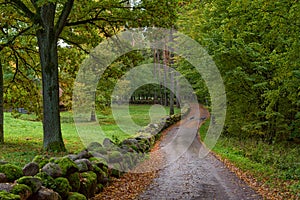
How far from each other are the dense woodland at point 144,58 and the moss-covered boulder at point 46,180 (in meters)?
5.41

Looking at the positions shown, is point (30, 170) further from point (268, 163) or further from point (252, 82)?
point (252, 82)

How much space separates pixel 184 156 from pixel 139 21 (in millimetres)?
6104

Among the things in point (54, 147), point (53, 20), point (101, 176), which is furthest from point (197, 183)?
point (53, 20)

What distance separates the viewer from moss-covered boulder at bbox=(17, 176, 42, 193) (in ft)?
16.1

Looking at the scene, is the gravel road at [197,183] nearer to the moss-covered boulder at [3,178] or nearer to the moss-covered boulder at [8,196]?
the moss-covered boulder at [3,178]

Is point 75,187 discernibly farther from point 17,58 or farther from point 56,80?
point 17,58

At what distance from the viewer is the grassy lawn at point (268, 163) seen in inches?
329

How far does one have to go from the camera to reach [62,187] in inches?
223

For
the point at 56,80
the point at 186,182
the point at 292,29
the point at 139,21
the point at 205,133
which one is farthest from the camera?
the point at 205,133

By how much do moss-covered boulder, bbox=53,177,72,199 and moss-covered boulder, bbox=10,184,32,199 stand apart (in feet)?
2.72

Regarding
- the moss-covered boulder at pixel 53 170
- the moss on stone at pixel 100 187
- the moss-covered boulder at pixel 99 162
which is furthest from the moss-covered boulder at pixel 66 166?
the moss-covered boulder at pixel 99 162

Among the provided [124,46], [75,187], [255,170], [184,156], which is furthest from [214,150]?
[75,187]

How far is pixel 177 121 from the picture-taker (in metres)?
29.9

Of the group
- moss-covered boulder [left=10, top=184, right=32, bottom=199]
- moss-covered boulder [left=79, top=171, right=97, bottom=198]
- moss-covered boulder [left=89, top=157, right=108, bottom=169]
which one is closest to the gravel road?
moss-covered boulder [left=79, top=171, right=97, bottom=198]
